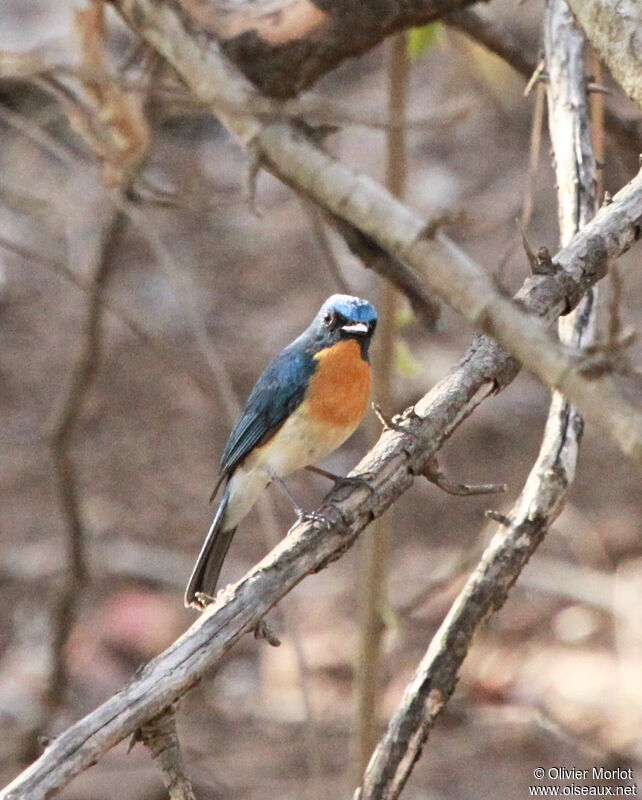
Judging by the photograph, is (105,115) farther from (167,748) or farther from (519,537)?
A: (167,748)

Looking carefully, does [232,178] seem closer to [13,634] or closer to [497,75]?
[497,75]

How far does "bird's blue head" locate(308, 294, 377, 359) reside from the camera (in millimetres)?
4293

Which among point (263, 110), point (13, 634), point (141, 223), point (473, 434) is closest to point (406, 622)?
point (473, 434)

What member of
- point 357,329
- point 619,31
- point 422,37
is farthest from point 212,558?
point 619,31

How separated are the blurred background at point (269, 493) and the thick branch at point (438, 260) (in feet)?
3.77

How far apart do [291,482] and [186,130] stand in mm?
4445

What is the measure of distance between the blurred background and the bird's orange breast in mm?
499

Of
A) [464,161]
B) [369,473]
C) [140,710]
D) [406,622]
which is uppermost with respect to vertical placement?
[464,161]

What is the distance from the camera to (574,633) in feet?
22.5

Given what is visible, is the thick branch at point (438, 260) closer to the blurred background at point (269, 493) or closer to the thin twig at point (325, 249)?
the blurred background at point (269, 493)

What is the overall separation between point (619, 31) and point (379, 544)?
266cm

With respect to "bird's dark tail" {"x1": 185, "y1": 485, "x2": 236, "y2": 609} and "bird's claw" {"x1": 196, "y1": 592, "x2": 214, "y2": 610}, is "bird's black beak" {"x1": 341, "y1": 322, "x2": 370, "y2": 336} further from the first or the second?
"bird's claw" {"x1": 196, "y1": 592, "x2": 214, "y2": 610}

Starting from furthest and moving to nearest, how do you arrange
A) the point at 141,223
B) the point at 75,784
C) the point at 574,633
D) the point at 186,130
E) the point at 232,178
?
the point at 186,130
the point at 232,178
the point at 574,633
the point at 75,784
the point at 141,223

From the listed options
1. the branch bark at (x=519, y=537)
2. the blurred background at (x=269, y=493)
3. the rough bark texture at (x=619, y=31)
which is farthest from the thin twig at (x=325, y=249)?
the rough bark texture at (x=619, y=31)
